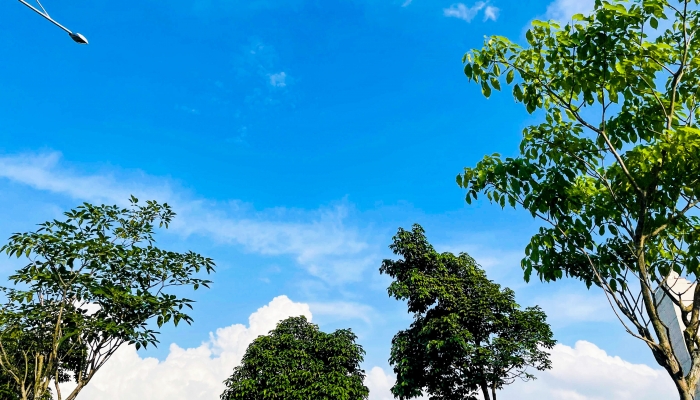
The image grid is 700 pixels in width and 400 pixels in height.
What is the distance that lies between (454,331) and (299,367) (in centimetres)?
1165

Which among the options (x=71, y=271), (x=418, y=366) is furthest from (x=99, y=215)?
(x=418, y=366)

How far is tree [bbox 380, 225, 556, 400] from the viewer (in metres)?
27.2

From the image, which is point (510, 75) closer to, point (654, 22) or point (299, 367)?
point (654, 22)

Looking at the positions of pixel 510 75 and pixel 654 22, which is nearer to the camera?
pixel 654 22

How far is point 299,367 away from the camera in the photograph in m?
33.3

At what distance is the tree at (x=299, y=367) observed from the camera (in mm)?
31766

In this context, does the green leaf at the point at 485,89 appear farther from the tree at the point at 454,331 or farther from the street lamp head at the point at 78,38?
the tree at the point at 454,331

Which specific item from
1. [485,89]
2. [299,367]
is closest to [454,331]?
[299,367]

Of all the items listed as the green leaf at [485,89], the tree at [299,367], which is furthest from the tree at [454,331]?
the green leaf at [485,89]

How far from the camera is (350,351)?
34.8m

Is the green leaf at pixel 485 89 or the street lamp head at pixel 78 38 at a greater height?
the street lamp head at pixel 78 38

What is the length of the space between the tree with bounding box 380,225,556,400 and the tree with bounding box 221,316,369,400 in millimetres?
5238

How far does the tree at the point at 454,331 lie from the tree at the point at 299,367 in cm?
524

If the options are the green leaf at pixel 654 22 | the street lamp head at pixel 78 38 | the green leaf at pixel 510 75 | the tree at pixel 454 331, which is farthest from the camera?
the tree at pixel 454 331
